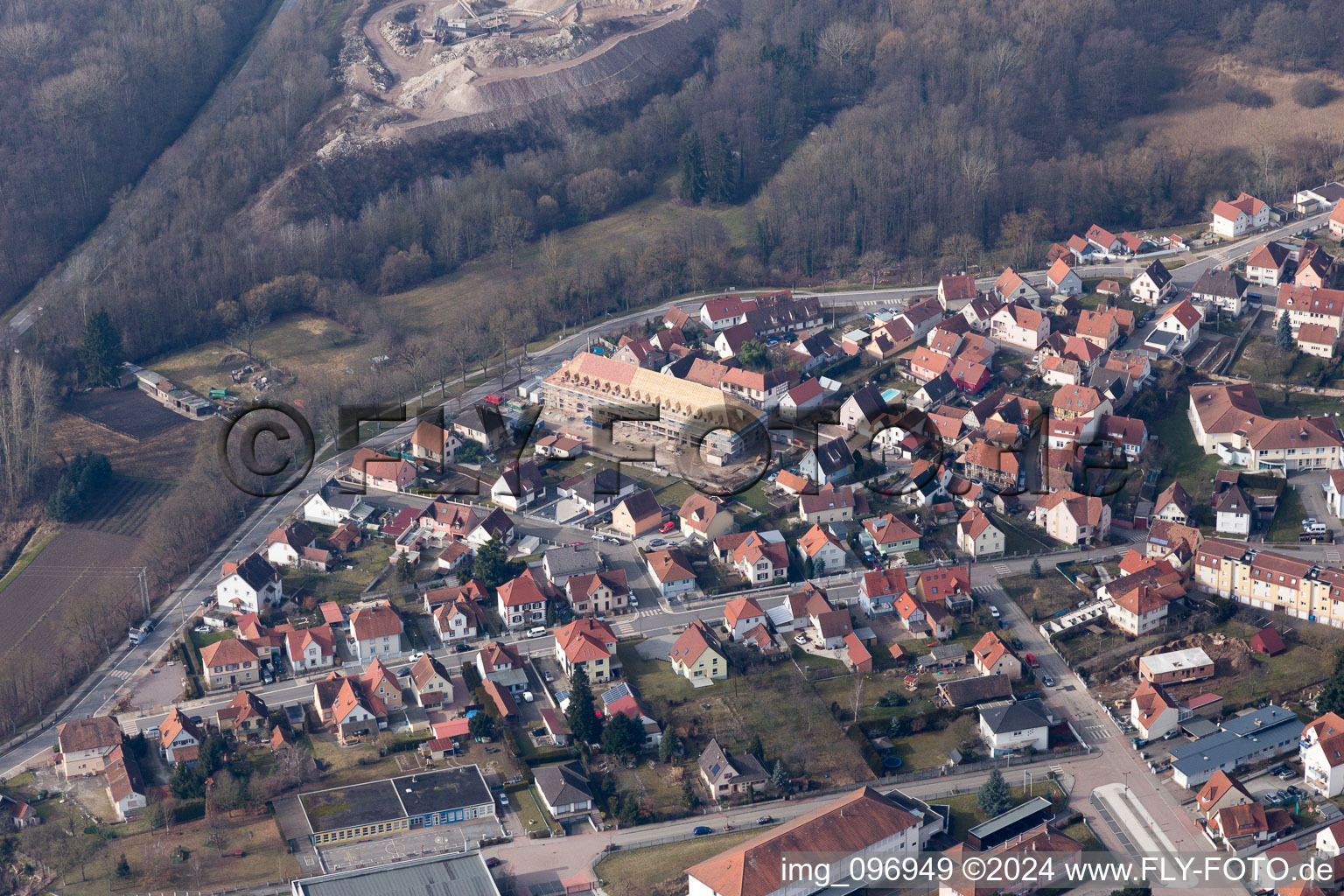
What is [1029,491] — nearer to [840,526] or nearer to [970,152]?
[840,526]

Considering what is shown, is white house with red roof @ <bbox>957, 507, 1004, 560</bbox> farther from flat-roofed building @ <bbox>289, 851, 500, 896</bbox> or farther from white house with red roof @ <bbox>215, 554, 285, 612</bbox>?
white house with red roof @ <bbox>215, 554, 285, 612</bbox>

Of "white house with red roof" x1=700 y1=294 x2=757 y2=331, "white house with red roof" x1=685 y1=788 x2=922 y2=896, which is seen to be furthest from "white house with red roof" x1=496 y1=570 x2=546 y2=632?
"white house with red roof" x1=700 y1=294 x2=757 y2=331

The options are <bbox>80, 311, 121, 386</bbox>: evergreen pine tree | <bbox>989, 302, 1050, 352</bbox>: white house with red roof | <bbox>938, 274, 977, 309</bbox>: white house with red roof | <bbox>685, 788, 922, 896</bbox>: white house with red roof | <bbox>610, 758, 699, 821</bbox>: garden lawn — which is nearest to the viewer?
<bbox>685, 788, 922, 896</bbox>: white house with red roof

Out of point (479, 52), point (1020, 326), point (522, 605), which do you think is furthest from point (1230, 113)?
point (522, 605)

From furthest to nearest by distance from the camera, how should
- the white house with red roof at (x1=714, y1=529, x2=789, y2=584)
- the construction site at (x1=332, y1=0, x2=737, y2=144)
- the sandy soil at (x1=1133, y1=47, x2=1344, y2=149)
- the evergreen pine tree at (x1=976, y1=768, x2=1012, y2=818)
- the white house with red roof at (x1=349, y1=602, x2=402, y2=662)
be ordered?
the construction site at (x1=332, y1=0, x2=737, y2=144) < the sandy soil at (x1=1133, y1=47, x2=1344, y2=149) < the white house with red roof at (x1=714, y1=529, x2=789, y2=584) < the white house with red roof at (x1=349, y1=602, x2=402, y2=662) < the evergreen pine tree at (x1=976, y1=768, x2=1012, y2=818)

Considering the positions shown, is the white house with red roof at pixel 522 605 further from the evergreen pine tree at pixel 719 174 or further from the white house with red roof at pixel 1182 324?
the evergreen pine tree at pixel 719 174
